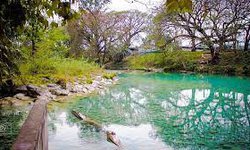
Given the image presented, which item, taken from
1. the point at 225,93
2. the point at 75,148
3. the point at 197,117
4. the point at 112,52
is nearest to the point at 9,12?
the point at 75,148

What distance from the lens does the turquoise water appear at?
20.6ft

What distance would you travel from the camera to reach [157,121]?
828cm

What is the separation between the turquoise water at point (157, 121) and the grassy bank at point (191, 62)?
9906 mm

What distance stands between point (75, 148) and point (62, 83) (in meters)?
7.41

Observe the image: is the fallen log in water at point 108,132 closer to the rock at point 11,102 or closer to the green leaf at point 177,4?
the rock at point 11,102

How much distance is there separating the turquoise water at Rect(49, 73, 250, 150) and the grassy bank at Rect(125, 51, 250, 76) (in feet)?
32.5

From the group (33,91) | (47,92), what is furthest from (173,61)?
(33,91)

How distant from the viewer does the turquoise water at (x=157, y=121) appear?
20.6ft

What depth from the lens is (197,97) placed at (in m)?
12.9

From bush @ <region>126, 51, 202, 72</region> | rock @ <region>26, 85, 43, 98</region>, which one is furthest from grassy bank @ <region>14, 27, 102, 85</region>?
bush @ <region>126, 51, 202, 72</region>

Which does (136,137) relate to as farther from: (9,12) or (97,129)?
(9,12)

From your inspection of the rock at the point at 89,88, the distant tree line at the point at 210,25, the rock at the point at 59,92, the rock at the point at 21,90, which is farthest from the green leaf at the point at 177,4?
the distant tree line at the point at 210,25

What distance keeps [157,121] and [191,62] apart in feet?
61.8

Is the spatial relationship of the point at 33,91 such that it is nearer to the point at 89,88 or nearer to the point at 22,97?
the point at 22,97
